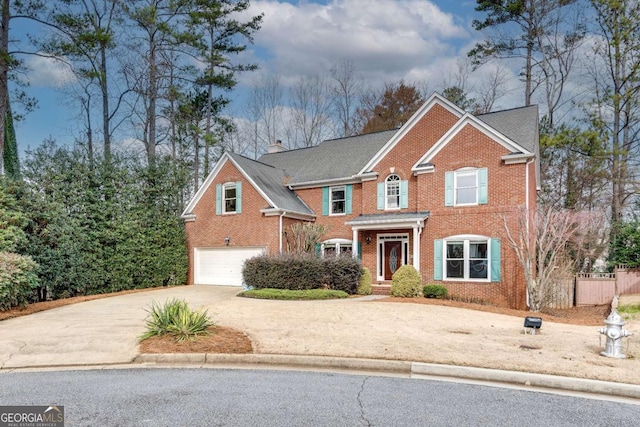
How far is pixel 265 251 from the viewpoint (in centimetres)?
1944

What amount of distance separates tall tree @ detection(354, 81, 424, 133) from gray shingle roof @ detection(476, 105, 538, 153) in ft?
54.5

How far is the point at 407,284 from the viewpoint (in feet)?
51.4

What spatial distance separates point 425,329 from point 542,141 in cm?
1884

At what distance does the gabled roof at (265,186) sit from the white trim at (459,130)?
247 inches

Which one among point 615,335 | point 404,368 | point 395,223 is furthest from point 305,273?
point 615,335

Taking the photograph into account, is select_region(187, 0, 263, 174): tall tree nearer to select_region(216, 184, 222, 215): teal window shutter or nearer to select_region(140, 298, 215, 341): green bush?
select_region(216, 184, 222, 215): teal window shutter

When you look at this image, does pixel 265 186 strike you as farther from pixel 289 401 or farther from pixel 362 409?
pixel 362 409

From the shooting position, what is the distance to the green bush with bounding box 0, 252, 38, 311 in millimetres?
11102

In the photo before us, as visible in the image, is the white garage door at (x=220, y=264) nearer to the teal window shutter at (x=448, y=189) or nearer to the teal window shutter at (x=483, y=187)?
the teal window shutter at (x=448, y=189)

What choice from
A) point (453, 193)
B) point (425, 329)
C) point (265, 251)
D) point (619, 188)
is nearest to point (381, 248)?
point (453, 193)

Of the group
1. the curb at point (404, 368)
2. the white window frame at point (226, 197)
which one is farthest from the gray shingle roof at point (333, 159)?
the curb at point (404, 368)

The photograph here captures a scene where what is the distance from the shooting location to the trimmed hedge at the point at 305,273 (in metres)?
16.0

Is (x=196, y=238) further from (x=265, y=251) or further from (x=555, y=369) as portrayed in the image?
(x=555, y=369)

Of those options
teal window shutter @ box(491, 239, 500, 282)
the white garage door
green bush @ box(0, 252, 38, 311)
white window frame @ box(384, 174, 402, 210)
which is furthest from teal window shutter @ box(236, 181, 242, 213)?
teal window shutter @ box(491, 239, 500, 282)
